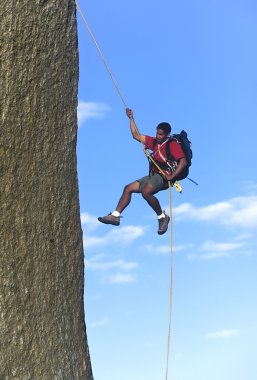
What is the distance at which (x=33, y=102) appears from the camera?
20.1ft

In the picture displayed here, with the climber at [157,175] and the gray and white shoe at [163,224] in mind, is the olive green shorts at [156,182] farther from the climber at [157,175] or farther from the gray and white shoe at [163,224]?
the gray and white shoe at [163,224]

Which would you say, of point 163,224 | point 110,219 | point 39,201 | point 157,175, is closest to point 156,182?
point 157,175

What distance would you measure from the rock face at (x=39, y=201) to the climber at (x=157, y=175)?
386 cm

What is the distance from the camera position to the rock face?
592 cm

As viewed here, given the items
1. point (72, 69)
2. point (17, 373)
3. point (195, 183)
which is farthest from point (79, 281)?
point (195, 183)

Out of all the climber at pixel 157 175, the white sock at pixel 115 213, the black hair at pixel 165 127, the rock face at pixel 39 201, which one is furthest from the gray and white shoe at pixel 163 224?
the rock face at pixel 39 201

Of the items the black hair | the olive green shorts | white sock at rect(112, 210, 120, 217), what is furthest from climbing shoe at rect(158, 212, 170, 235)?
the black hair

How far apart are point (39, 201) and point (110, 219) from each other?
14.6ft

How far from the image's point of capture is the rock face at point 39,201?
5918 mm

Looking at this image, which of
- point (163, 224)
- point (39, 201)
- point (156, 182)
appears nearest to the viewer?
point (39, 201)

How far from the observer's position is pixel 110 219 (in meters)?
10.5

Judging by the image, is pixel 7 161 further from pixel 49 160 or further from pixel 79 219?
pixel 79 219

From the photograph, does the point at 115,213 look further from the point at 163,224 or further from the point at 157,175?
the point at 157,175

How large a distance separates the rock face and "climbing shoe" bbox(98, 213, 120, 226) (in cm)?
400
